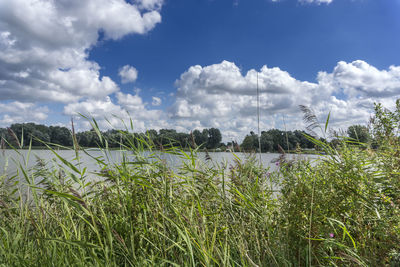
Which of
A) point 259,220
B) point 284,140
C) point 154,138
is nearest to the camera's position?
point 259,220

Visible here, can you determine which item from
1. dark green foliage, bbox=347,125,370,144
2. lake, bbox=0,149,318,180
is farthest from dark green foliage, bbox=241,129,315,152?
dark green foliage, bbox=347,125,370,144

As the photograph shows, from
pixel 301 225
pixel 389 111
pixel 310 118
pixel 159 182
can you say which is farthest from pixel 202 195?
pixel 389 111

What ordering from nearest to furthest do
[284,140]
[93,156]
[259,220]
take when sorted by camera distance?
[93,156] < [259,220] < [284,140]

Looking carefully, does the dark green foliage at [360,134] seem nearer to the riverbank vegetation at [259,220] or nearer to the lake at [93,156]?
the riverbank vegetation at [259,220]

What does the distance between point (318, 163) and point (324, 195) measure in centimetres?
74

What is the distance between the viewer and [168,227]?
7.39 feet

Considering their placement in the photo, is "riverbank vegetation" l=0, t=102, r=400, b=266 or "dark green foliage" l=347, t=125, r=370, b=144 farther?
"dark green foliage" l=347, t=125, r=370, b=144

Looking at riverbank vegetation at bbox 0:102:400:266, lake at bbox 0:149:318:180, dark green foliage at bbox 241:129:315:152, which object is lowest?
riverbank vegetation at bbox 0:102:400:266

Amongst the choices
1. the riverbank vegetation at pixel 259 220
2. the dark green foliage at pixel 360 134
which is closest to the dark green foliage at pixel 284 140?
the dark green foliage at pixel 360 134

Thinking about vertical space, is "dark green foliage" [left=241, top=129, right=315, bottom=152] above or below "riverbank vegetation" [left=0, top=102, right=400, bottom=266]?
above

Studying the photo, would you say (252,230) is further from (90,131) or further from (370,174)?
(90,131)

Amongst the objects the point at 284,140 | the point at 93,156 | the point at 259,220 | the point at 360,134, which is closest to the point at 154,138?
the point at 93,156

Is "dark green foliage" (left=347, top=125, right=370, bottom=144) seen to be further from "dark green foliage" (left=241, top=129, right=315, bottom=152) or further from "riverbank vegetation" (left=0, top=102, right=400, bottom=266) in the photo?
"dark green foliage" (left=241, top=129, right=315, bottom=152)

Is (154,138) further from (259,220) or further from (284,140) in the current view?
(284,140)
